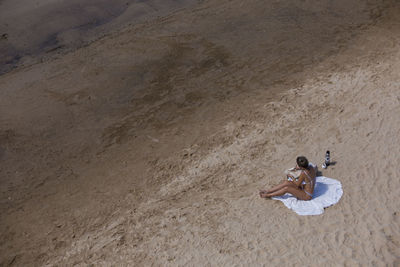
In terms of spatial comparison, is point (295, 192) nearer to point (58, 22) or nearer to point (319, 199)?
point (319, 199)

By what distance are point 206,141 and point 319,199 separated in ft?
9.85

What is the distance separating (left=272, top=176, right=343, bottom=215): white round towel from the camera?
6254mm

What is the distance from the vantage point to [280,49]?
11773 millimetres

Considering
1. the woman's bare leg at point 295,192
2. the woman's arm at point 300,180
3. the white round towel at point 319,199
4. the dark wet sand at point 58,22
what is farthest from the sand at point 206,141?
the dark wet sand at point 58,22

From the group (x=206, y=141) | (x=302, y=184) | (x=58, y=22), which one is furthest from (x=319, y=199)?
(x=58, y=22)

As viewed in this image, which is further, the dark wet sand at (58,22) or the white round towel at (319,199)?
the dark wet sand at (58,22)

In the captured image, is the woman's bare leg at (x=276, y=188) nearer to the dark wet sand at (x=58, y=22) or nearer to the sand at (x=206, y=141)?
the sand at (x=206, y=141)

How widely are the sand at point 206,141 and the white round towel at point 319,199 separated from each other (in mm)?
142

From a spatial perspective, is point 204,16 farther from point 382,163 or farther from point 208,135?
point 382,163

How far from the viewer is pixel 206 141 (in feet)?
28.0

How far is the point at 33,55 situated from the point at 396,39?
12455mm

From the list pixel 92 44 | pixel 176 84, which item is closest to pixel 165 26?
pixel 92 44

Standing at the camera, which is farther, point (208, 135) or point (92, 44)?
point (92, 44)

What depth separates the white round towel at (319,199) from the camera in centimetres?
625
